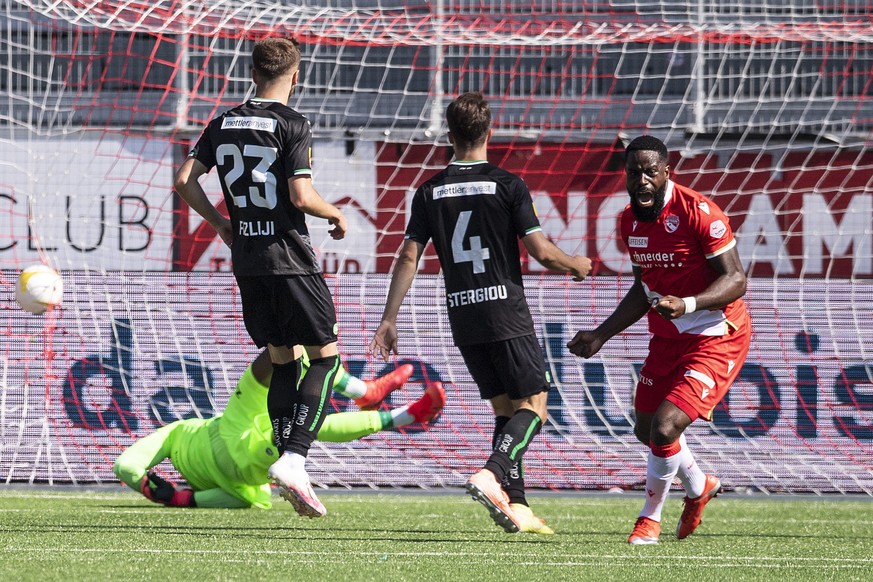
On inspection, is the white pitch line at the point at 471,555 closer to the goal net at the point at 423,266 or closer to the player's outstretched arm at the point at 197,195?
the player's outstretched arm at the point at 197,195

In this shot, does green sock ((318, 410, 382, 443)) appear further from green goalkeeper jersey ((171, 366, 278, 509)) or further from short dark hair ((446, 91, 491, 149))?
short dark hair ((446, 91, 491, 149))

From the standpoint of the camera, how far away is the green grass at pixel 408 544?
13.4ft

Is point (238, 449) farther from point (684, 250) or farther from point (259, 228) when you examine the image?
point (684, 250)

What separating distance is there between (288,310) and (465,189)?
0.89 metres

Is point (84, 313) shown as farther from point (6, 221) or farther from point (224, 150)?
point (224, 150)

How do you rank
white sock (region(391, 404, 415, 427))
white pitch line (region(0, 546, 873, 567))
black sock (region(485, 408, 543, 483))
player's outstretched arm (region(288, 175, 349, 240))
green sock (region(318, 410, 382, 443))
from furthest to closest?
white sock (region(391, 404, 415, 427))
green sock (region(318, 410, 382, 443))
black sock (region(485, 408, 543, 483))
player's outstretched arm (region(288, 175, 349, 240))
white pitch line (region(0, 546, 873, 567))

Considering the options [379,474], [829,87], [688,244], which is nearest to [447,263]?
[688,244]

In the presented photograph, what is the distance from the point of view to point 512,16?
1112 cm

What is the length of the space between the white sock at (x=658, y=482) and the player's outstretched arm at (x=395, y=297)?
1.17 m

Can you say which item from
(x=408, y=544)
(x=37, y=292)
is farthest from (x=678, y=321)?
(x=37, y=292)

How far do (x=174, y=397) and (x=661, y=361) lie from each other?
13.3 ft

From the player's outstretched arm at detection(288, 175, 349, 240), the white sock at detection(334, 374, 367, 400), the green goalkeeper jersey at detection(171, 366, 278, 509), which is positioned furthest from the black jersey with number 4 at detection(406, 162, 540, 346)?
the white sock at detection(334, 374, 367, 400)

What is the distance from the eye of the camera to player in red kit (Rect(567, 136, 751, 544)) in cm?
530

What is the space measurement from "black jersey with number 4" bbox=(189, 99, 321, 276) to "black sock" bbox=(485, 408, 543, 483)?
1.01 metres
